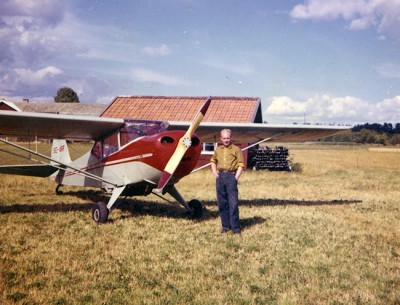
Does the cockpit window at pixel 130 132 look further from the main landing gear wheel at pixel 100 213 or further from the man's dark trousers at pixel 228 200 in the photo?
the man's dark trousers at pixel 228 200

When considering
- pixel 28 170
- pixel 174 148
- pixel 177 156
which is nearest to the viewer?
pixel 177 156

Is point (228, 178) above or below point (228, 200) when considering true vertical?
above

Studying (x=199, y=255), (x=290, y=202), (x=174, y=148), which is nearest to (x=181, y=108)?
(x=290, y=202)

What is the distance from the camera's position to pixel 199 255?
5.41 m

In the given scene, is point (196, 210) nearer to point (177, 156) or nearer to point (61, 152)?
point (177, 156)

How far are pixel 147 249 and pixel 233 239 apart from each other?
1.50 metres

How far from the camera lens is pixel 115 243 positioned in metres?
6.21

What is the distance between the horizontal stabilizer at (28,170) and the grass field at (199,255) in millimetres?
880

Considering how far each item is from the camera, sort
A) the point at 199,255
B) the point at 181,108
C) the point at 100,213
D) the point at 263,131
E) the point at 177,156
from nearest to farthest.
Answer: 1. the point at 199,255
2. the point at 177,156
3. the point at 100,213
4. the point at 263,131
5. the point at 181,108

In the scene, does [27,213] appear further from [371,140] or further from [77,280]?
[371,140]

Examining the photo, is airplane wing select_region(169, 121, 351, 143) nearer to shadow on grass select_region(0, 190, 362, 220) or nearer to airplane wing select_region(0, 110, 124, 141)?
airplane wing select_region(0, 110, 124, 141)

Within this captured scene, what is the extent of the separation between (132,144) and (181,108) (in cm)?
1560

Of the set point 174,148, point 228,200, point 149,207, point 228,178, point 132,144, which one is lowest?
point 149,207

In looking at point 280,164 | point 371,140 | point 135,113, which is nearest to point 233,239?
point 280,164
